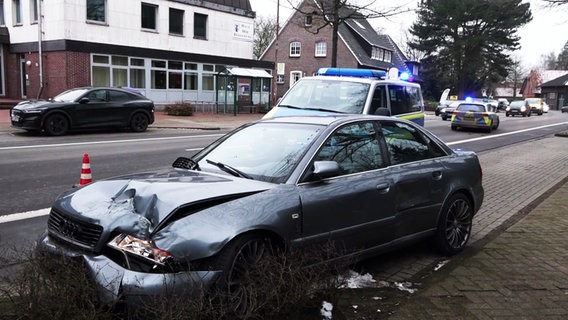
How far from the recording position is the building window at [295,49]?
52.9 metres

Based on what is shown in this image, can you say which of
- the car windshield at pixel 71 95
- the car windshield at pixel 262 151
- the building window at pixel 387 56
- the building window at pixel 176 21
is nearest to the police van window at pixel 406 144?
the car windshield at pixel 262 151

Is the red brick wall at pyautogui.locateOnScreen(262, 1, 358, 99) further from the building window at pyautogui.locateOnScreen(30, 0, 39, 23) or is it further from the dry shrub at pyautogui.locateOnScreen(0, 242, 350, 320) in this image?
the dry shrub at pyautogui.locateOnScreen(0, 242, 350, 320)

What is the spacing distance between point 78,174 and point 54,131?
7.54 metres

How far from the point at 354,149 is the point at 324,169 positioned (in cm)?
73

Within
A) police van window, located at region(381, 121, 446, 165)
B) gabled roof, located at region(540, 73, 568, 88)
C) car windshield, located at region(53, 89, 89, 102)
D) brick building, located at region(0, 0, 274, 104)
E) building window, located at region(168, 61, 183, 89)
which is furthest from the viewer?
gabled roof, located at region(540, 73, 568, 88)

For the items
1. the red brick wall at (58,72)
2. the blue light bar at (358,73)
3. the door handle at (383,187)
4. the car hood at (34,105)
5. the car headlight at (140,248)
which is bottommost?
the car headlight at (140,248)

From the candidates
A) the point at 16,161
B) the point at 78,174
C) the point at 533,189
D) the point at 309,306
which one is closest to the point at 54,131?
the point at 16,161

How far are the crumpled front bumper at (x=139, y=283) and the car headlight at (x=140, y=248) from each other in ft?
0.31

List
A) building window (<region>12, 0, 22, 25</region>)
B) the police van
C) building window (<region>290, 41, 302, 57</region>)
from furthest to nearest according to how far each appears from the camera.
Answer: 1. building window (<region>290, 41, 302, 57</region>)
2. building window (<region>12, 0, 22, 25</region>)
3. the police van

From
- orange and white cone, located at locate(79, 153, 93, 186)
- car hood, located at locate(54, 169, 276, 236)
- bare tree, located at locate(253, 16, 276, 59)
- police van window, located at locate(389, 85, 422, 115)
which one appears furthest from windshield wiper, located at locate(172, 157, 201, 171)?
bare tree, located at locate(253, 16, 276, 59)

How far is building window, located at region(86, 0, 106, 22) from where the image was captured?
2646 centimetres

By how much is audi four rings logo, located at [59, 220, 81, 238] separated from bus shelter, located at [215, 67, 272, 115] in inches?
1058

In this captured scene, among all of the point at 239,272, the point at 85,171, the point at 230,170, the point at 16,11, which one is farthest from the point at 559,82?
the point at 239,272

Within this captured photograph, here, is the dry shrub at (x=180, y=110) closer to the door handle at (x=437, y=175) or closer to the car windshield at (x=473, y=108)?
the car windshield at (x=473, y=108)
